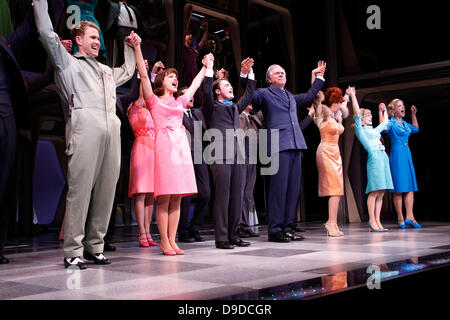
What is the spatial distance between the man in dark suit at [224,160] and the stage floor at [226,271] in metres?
0.24

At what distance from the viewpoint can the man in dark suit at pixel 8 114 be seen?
3.50 m

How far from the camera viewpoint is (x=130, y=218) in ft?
26.0

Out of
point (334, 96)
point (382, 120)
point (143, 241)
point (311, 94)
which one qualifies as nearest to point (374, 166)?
point (382, 120)

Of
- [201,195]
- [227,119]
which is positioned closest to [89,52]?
[227,119]

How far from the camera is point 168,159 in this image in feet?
12.4

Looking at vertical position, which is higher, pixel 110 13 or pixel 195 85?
pixel 110 13

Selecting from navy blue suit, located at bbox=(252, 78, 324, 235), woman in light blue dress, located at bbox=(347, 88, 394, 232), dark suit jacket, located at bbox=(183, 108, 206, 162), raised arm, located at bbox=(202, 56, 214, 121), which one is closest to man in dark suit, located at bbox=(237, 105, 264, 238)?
dark suit jacket, located at bbox=(183, 108, 206, 162)

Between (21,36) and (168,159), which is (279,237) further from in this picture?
(21,36)

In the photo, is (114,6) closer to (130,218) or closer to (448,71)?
(130,218)

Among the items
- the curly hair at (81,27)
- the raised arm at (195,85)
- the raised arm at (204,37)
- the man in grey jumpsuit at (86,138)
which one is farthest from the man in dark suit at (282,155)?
the raised arm at (204,37)

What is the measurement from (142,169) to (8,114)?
1597 mm

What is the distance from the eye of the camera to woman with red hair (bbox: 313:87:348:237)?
522cm

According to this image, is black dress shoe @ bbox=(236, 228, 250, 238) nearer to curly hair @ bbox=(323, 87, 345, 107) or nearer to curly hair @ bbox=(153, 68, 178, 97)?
curly hair @ bbox=(323, 87, 345, 107)
